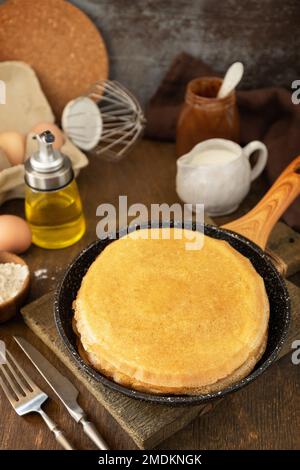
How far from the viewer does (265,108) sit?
1499mm

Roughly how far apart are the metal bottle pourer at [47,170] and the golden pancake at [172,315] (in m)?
0.24

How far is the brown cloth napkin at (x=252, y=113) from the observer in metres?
1.42

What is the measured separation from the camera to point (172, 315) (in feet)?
2.93

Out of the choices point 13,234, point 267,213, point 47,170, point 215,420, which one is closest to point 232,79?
point 267,213

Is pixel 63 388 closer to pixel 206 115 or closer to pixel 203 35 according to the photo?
pixel 206 115

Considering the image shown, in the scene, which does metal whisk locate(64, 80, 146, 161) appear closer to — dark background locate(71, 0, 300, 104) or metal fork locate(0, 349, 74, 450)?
dark background locate(71, 0, 300, 104)

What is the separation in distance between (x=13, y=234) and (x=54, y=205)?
11 centimetres

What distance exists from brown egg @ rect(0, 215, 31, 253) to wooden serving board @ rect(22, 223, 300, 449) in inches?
5.9

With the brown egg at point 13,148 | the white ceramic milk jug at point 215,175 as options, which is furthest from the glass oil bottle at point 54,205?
the white ceramic milk jug at point 215,175

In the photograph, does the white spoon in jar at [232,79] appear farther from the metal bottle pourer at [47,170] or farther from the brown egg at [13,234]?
the brown egg at [13,234]

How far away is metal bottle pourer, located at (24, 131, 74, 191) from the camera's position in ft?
3.82

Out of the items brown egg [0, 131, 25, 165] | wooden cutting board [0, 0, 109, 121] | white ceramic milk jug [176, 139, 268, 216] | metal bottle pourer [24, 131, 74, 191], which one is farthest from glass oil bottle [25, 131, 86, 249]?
wooden cutting board [0, 0, 109, 121]

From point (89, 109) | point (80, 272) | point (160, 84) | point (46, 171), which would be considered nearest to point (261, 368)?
point (80, 272)

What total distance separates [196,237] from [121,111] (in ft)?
2.10
